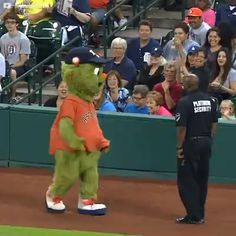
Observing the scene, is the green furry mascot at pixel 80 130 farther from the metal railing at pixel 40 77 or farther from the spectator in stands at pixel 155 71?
the metal railing at pixel 40 77

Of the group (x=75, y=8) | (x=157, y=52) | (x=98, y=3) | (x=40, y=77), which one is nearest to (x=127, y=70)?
(x=157, y=52)

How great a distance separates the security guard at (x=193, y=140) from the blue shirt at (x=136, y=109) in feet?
7.83

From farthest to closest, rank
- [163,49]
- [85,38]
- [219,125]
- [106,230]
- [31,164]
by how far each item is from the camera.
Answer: [85,38]
[163,49]
[31,164]
[219,125]
[106,230]

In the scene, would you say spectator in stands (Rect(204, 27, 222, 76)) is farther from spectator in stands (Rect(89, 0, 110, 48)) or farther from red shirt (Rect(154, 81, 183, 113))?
spectator in stands (Rect(89, 0, 110, 48))

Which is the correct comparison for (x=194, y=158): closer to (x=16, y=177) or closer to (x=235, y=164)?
(x=235, y=164)

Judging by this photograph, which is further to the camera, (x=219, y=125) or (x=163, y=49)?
(x=163, y=49)

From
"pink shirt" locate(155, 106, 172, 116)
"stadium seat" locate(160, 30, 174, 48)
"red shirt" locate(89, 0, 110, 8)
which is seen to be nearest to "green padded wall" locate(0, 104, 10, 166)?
"pink shirt" locate(155, 106, 172, 116)

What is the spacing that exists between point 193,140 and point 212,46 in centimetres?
374

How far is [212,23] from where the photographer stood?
15.3 meters

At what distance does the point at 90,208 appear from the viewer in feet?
36.4

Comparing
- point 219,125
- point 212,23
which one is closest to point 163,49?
point 212,23

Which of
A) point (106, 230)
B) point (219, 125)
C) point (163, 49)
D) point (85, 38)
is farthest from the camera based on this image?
point (85, 38)

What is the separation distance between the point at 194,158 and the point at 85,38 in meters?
5.42

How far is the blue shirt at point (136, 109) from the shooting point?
43.0 feet
